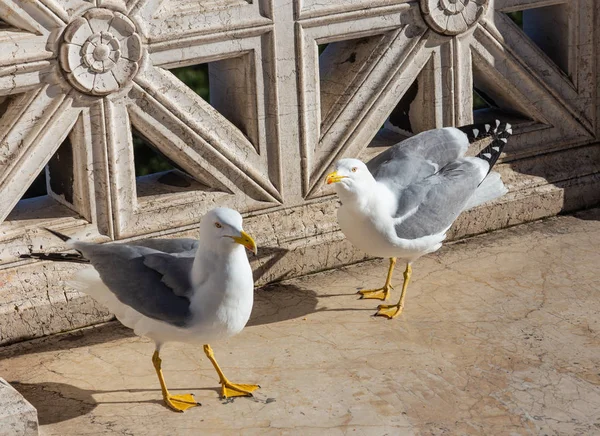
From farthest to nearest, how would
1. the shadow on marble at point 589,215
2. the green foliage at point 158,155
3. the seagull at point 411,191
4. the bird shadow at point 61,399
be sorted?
the green foliage at point 158,155 → the shadow on marble at point 589,215 → the seagull at point 411,191 → the bird shadow at point 61,399

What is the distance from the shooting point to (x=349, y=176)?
5.56 m

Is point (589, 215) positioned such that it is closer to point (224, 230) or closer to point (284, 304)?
point (284, 304)

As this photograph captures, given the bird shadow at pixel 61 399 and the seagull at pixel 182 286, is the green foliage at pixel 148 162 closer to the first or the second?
the bird shadow at pixel 61 399

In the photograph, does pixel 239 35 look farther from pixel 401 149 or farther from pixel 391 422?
pixel 391 422

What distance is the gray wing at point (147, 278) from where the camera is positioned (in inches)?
192

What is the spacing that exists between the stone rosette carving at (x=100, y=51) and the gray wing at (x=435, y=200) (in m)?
1.46

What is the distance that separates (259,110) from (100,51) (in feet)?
3.21

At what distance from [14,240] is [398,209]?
1.83m

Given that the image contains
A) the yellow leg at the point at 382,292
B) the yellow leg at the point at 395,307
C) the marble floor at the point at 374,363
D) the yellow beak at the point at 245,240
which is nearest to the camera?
the yellow beak at the point at 245,240

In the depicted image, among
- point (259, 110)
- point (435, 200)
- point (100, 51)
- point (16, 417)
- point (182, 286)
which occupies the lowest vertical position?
point (16, 417)

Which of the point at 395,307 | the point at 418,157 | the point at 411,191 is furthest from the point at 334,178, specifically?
the point at 395,307

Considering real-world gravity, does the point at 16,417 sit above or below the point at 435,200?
below

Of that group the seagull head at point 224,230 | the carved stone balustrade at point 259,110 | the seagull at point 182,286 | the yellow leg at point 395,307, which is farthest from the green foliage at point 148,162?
the seagull head at point 224,230

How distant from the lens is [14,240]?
5.70 meters
